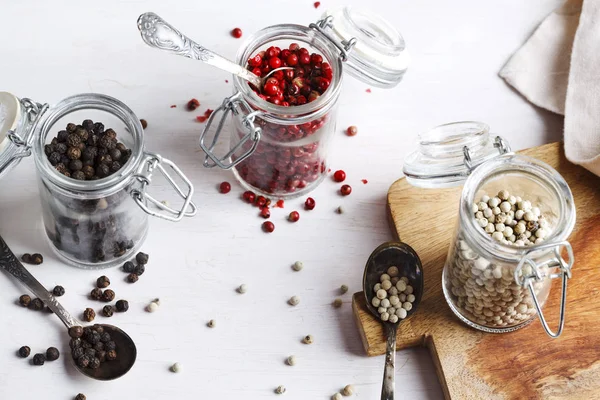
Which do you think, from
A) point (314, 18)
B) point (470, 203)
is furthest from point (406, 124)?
point (470, 203)

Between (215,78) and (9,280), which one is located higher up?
(215,78)

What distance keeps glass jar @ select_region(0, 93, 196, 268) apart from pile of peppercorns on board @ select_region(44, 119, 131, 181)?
0.09 ft

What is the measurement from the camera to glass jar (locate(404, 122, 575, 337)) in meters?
1.60

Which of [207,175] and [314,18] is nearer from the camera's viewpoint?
[207,175]

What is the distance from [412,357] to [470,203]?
0.40m

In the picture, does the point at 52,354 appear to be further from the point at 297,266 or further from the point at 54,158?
the point at 297,266

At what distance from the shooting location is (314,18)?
2178mm

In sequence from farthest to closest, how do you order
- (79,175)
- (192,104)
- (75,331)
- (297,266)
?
1. (192,104)
2. (297,266)
3. (75,331)
4. (79,175)

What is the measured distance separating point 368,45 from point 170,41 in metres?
0.46

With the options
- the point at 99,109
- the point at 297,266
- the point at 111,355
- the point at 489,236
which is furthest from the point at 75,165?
the point at 489,236

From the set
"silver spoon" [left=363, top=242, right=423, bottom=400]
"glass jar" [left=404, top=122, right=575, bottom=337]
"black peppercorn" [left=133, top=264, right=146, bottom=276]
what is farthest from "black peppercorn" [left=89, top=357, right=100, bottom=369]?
"glass jar" [left=404, top=122, right=575, bottom=337]

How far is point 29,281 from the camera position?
185cm

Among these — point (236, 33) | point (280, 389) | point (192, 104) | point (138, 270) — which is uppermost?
point (236, 33)

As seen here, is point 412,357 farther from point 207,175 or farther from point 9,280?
point 9,280
